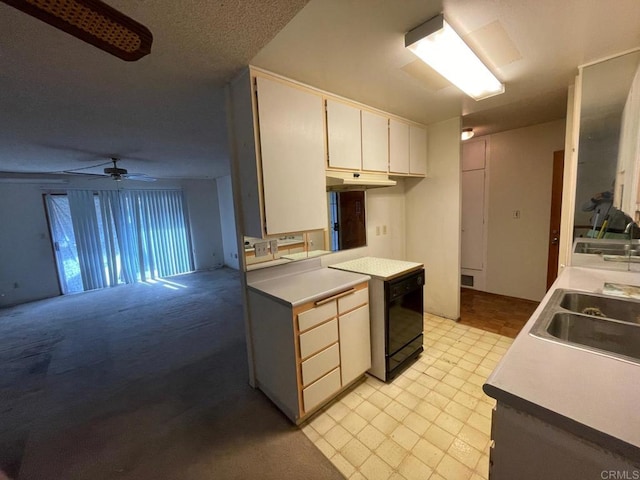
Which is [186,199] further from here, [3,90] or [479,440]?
[479,440]

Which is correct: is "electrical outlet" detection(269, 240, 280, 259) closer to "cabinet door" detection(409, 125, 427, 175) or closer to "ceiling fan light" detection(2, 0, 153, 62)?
"ceiling fan light" detection(2, 0, 153, 62)

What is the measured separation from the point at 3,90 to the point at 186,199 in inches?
187

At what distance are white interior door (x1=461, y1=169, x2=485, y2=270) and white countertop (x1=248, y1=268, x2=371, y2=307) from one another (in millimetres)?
2776

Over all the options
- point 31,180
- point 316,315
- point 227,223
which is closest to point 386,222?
point 316,315

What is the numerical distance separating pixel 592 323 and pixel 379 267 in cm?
140

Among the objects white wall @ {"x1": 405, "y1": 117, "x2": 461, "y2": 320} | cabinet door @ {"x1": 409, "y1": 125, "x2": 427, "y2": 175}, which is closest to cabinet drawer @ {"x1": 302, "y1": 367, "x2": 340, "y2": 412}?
white wall @ {"x1": 405, "y1": 117, "x2": 461, "y2": 320}

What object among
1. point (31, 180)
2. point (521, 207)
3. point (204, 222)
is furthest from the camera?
point (204, 222)

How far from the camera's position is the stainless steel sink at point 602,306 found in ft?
4.07

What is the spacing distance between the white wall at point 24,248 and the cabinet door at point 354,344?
613 cm

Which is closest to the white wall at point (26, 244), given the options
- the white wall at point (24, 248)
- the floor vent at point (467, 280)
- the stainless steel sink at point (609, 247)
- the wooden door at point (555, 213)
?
the white wall at point (24, 248)

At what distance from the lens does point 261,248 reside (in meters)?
2.08

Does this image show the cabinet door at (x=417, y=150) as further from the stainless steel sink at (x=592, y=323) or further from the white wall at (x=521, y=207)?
the stainless steel sink at (x=592, y=323)

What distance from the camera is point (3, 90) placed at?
167 cm

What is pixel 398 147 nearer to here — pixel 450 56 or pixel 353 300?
pixel 450 56
